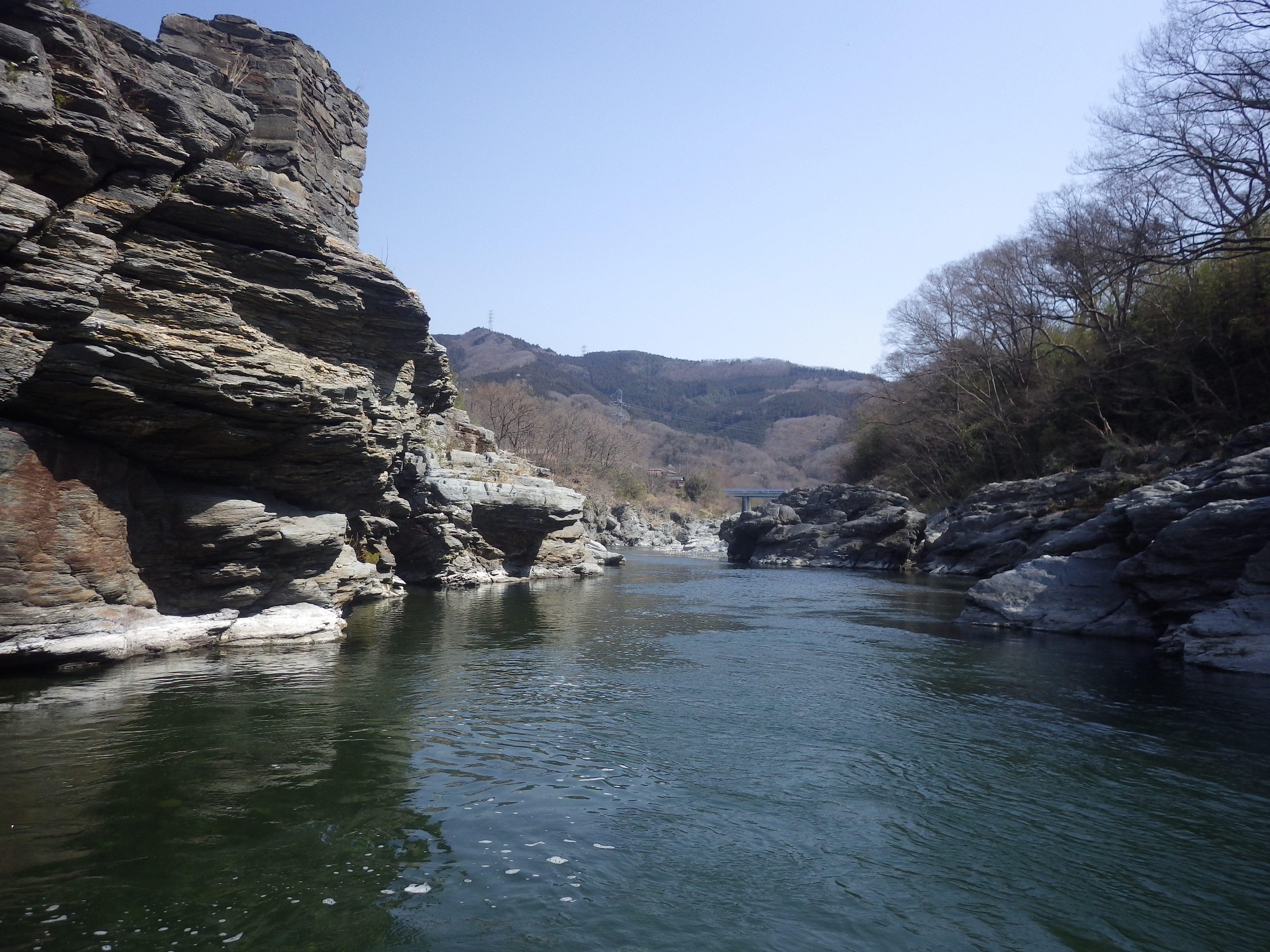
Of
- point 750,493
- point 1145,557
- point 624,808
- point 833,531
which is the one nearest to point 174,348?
point 624,808

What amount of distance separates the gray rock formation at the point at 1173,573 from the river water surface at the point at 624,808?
1.62 metres

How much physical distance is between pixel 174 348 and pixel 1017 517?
33.8 m

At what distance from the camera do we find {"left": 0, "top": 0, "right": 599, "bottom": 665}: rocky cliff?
41.0 ft

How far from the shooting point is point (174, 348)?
14242mm

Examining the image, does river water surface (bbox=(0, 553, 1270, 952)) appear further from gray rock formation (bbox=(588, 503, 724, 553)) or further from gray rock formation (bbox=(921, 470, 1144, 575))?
gray rock formation (bbox=(588, 503, 724, 553))

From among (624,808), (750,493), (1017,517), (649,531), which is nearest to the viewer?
(624,808)

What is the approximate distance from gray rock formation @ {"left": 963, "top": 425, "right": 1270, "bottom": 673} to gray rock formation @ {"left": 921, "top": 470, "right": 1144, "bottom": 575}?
3.46m

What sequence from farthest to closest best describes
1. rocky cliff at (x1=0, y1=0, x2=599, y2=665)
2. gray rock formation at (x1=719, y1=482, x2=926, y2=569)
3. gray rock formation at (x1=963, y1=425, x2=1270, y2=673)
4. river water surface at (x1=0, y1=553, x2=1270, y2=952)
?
1. gray rock formation at (x1=719, y1=482, x2=926, y2=569)
2. gray rock formation at (x1=963, y1=425, x2=1270, y2=673)
3. rocky cliff at (x1=0, y1=0, x2=599, y2=665)
4. river water surface at (x1=0, y1=553, x2=1270, y2=952)

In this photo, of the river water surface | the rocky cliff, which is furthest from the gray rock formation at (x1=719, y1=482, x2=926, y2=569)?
the rocky cliff

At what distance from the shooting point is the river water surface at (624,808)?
6.38 m

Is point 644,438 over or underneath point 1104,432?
over

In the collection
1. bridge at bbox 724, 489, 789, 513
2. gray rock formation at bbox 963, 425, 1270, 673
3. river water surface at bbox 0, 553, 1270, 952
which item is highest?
bridge at bbox 724, 489, 789, 513

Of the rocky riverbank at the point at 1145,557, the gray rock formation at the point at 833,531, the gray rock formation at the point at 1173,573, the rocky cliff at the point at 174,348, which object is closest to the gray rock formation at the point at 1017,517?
the rocky riverbank at the point at 1145,557

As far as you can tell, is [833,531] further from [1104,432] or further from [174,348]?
[174,348]
